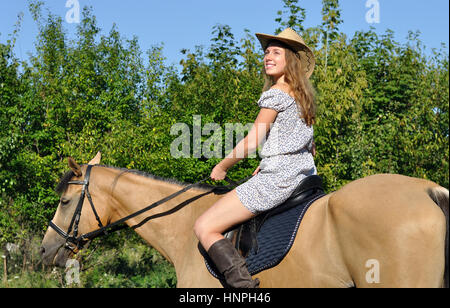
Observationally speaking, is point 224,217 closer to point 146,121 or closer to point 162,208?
point 162,208

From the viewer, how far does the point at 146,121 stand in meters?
8.41

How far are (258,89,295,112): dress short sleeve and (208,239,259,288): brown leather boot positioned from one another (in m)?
1.08

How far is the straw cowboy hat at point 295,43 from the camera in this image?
3430 millimetres

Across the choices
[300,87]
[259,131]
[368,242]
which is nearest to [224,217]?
[259,131]

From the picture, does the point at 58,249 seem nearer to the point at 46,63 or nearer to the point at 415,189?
the point at 415,189

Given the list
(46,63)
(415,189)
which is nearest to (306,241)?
(415,189)

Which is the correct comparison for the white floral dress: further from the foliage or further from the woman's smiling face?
the foliage

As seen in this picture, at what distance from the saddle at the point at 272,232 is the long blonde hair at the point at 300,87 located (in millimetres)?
500

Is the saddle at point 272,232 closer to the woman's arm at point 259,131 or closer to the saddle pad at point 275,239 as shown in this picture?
the saddle pad at point 275,239

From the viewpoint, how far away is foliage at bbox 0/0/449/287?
7.68 m

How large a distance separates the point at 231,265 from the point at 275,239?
1.23 feet

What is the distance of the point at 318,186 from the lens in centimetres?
332

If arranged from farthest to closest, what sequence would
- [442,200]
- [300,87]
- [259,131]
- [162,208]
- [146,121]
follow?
[146,121]
[162,208]
[300,87]
[259,131]
[442,200]
